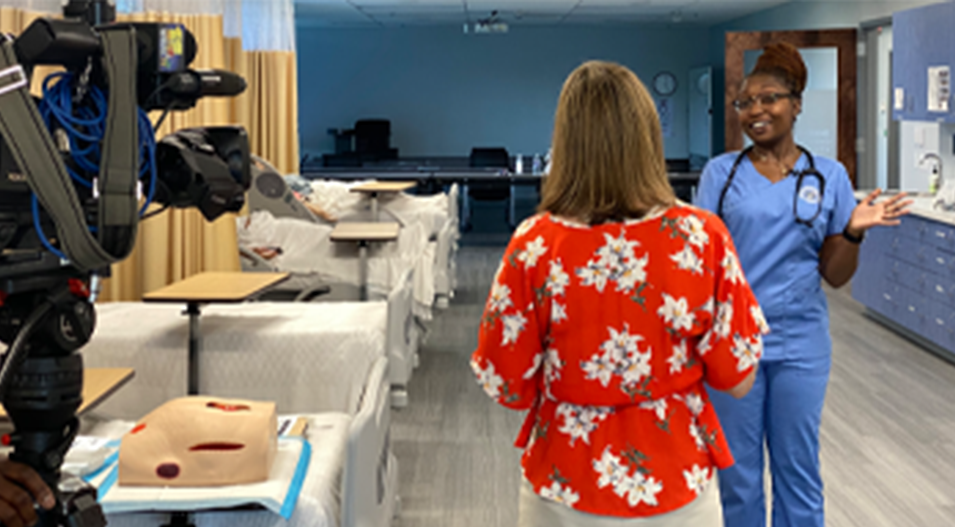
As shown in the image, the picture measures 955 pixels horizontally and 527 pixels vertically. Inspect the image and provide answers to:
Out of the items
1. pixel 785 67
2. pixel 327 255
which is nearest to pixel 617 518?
pixel 785 67

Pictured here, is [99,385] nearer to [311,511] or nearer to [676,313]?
[311,511]

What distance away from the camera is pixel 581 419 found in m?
1.58

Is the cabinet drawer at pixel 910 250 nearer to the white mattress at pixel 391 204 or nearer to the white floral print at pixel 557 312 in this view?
the white mattress at pixel 391 204

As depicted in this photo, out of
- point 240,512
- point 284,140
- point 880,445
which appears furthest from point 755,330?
point 284,140

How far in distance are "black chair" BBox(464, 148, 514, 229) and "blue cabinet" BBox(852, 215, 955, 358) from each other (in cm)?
526

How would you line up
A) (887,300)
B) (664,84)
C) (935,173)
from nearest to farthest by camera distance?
(887,300) < (935,173) < (664,84)

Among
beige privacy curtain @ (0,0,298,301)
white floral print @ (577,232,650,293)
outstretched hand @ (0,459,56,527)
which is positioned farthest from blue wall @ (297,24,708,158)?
outstretched hand @ (0,459,56,527)

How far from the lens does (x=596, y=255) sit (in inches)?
59.9

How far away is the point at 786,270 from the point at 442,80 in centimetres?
1266

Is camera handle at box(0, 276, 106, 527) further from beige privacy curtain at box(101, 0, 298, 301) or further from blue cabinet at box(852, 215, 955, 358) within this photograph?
blue cabinet at box(852, 215, 955, 358)

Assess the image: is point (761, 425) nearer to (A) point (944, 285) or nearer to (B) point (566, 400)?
(B) point (566, 400)

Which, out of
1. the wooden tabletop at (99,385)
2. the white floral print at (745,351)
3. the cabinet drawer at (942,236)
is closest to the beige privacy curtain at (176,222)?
the wooden tabletop at (99,385)

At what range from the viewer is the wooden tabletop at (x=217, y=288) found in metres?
3.04

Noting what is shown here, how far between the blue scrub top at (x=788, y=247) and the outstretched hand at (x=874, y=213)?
5 cm
